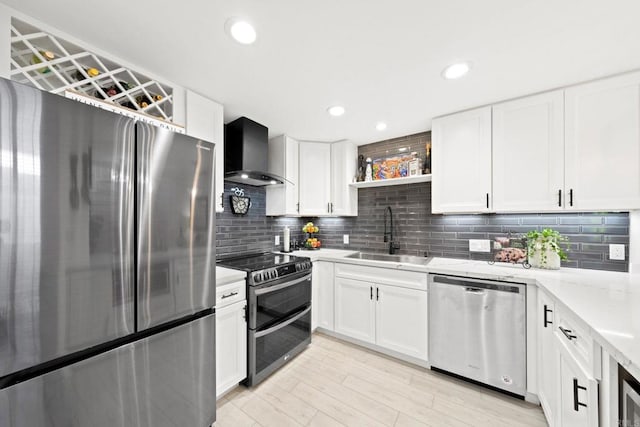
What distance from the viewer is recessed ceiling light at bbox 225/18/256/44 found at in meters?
1.20

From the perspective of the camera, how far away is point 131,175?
1032 mm

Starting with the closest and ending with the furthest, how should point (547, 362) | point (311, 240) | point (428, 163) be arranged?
1. point (547, 362)
2. point (428, 163)
3. point (311, 240)

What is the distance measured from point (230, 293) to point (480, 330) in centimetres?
198

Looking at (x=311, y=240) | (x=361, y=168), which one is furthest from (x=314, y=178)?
(x=311, y=240)

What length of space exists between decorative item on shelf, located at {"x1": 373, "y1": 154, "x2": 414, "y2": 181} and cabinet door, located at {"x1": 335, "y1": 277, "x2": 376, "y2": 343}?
1.30m

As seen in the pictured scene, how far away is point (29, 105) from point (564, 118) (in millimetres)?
3052

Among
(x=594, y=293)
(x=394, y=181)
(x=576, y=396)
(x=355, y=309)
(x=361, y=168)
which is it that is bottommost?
(x=355, y=309)

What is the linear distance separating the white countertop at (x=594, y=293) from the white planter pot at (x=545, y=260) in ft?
0.17

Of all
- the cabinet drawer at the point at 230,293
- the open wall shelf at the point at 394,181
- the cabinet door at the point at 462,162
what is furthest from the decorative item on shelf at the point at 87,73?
the cabinet door at the point at 462,162

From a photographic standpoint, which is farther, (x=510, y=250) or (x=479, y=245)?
(x=479, y=245)

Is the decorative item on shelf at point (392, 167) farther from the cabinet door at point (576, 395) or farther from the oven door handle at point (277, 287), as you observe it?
the cabinet door at point (576, 395)

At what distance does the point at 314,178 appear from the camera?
3.03 metres

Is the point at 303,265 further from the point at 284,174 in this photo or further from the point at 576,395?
the point at 576,395

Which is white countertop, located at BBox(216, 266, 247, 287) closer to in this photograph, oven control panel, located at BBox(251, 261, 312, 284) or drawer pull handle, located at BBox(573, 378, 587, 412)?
oven control panel, located at BBox(251, 261, 312, 284)
